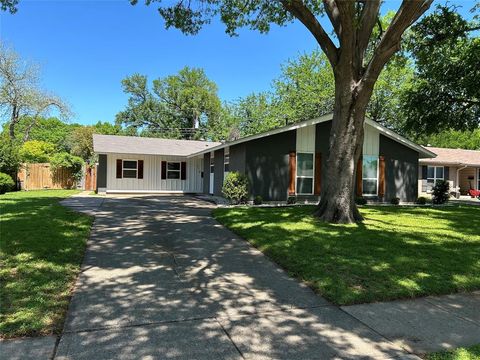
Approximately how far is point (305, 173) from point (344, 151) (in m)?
6.68

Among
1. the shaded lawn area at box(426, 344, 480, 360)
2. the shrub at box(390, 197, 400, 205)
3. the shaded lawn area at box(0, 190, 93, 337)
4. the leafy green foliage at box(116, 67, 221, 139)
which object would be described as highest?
the leafy green foliage at box(116, 67, 221, 139)

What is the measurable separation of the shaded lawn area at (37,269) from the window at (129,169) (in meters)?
12.4

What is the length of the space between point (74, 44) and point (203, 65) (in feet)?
113

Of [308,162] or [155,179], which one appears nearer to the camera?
[308,162]

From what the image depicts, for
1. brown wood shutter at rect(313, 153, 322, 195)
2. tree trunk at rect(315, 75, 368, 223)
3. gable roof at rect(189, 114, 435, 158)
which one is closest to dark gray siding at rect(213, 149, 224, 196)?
gable roof at rect(189, 114, 435, 158)

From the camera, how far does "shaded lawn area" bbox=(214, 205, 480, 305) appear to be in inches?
198

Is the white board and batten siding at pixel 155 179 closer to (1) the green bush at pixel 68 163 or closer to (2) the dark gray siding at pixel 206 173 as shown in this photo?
(2) the dark gray siding at pixel 206 173

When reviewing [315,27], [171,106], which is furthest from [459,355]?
[171,106]

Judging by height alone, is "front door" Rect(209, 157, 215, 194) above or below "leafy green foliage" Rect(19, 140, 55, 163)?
below

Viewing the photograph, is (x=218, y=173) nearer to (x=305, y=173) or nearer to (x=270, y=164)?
(x=270, y=164)

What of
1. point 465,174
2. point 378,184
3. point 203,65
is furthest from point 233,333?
point 203,65

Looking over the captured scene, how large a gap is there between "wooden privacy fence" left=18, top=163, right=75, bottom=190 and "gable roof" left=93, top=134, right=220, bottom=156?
13.0 feet

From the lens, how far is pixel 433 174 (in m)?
27.6

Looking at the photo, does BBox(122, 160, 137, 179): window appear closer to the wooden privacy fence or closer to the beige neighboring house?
the wooden privacy fence
